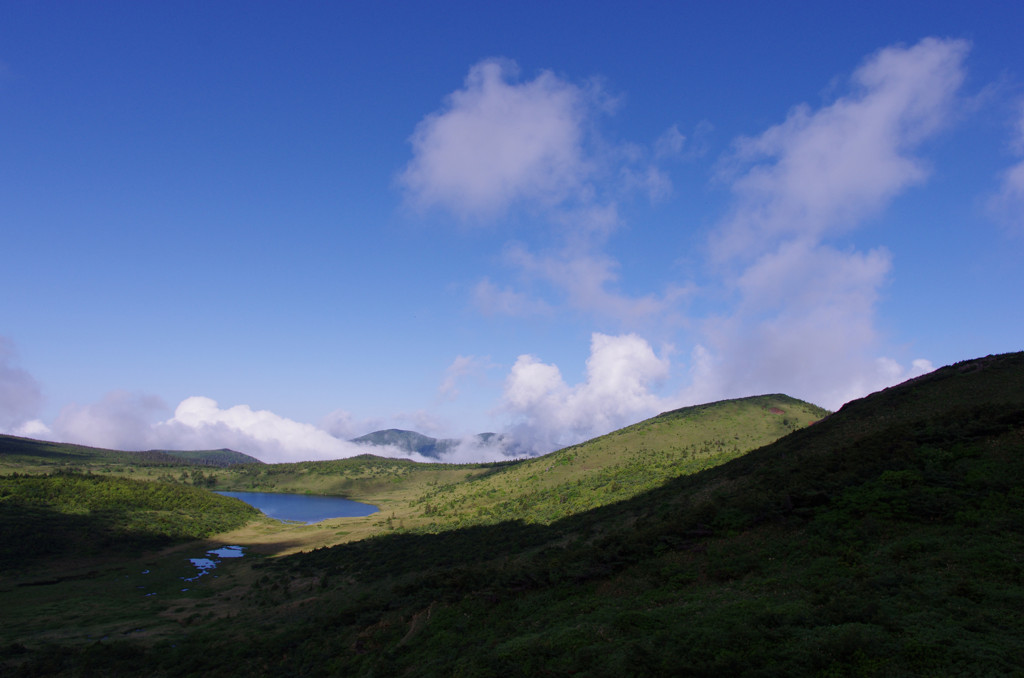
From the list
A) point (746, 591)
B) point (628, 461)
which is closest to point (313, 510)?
point (628, 461)

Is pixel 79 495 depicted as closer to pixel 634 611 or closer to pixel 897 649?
pixel 634 611

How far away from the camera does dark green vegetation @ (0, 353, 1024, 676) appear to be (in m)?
14.0

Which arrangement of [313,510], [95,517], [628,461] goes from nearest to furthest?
[95,517] → [628,461] → [313,510]

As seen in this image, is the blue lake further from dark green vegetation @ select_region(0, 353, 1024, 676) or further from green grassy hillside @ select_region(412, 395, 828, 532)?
dark green vegetation @ select_region(0, 353, 1024, 676)

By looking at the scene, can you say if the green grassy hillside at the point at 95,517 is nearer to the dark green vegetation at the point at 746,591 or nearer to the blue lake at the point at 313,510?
the dark green vegetation at the point at 746,591

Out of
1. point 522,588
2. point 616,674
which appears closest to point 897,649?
point 616,674

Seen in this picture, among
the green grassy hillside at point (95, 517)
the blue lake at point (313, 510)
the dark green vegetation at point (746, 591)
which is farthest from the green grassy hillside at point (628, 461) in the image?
the blue lake at point (313, 510)

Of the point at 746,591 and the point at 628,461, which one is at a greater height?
the point at 746,591

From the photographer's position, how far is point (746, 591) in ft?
64.4

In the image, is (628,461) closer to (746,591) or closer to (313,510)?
(746,591)

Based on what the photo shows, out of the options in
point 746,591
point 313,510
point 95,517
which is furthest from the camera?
point 313,510

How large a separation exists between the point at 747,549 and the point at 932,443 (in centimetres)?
1653

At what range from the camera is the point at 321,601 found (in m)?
43.3

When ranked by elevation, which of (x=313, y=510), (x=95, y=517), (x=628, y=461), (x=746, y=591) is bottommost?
(x=313, y=510)
